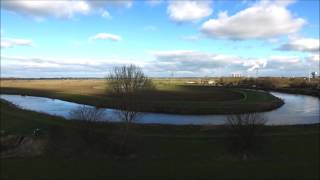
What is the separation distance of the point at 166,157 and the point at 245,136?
648 cm

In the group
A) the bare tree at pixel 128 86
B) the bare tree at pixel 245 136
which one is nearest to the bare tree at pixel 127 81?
the bare tree at pixel 128 86

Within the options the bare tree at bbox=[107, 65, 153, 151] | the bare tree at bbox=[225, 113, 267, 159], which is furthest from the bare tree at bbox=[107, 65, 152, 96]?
the bare tree at bbox=[225, 113, 267, 159]

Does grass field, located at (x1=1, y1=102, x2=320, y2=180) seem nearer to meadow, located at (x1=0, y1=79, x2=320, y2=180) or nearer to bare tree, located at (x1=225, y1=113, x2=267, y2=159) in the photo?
meadow, located at (x1=0, y1=79, x2=320, y2=180)

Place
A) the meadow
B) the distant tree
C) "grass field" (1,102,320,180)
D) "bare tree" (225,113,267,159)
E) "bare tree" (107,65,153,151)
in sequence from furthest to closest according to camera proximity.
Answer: "bare tree" (107,65,153,151)
the distant tree
"bare tree" (225,113,267,159)
the meadow
"grass field" (1,102,320,180)

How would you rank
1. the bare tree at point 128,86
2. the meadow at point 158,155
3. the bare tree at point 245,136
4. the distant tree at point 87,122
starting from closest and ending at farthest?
the meadow at point 158,155 → the bare tree at point 245,136 → the distant tree at point 87,122 → the bare tree at point 128,86

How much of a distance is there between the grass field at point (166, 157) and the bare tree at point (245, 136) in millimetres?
752

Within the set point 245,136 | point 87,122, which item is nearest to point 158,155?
point 245,136

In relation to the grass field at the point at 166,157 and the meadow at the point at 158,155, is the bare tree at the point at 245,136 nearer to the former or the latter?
the meadow at the point at 158,155

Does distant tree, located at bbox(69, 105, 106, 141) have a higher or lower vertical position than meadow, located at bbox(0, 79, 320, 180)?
higher

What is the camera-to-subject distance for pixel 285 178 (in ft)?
71.8

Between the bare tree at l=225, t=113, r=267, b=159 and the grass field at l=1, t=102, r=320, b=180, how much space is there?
75 cm

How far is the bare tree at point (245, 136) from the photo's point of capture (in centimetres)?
3095

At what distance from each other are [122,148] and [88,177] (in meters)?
8.75

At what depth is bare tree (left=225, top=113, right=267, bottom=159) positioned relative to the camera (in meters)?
31.0
